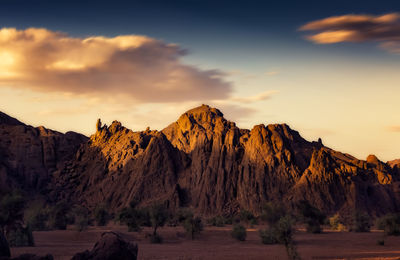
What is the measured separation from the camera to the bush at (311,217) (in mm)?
56375

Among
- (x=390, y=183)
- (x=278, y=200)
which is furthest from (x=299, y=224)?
(x=390, y=183)

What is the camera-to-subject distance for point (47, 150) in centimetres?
10462

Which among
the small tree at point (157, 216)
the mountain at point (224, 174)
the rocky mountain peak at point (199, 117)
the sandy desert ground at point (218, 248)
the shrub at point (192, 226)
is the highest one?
the rocky mountain peak at point (199, 117)

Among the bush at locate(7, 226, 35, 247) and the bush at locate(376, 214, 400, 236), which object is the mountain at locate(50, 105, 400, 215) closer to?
the bush at locate(376, 214, 400, 236)

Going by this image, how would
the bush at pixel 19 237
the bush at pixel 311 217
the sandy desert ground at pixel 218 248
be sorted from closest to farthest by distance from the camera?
the sandy desert ground at pixel 218 248
the bush at pixel 19 237
the bush at pixel 311 217

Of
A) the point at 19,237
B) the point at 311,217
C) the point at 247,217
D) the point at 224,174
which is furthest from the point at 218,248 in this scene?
the point at 224,174

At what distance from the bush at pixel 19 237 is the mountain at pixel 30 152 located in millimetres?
57378

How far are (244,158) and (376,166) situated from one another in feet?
105

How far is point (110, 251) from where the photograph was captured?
20562mm

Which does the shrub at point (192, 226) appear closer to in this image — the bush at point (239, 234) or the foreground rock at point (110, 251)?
the bush at point (239, 234)

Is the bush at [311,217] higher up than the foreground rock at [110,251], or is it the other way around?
the bush at [311,217]

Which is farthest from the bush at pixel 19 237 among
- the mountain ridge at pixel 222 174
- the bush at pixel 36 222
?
the mountain ridge at pixel 222 174

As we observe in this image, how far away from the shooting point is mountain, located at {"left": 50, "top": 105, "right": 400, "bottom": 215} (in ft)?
264

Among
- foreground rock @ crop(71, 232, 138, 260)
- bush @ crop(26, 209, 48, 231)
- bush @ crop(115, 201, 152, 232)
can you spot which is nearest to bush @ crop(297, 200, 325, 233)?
bush @ crop(115, 201, 152, 232)
